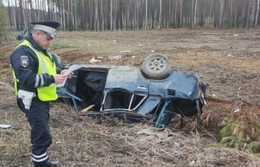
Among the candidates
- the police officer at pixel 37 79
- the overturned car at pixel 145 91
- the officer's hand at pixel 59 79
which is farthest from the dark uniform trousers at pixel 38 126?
the overturned car at pixel 145 91

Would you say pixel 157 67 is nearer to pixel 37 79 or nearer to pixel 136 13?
pixel 37 79

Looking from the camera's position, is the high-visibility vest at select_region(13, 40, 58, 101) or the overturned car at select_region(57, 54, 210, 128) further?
the overturned car at select_region(57, 54, 210, 128)

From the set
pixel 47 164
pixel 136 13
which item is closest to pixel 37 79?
pixel 47 164

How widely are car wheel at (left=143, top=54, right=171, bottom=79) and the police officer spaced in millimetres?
1954

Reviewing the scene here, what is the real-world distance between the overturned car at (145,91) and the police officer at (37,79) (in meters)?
1.73

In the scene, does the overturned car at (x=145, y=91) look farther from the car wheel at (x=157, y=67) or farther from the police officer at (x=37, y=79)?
the police officer at (x=37, y=79)

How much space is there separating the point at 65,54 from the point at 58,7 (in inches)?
1357

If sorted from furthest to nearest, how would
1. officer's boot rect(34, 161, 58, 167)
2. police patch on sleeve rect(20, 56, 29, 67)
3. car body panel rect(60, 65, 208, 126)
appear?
1. car body panel rect(60, 65, 208, 126)
2. officer's boot rect(34, 161, 58, 167)
3. police patch on sleeve rect(20, 56, 29, 67)

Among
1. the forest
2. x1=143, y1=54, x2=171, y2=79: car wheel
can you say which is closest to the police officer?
x1=143, y1=54, x2=171, y2=79: car wheel

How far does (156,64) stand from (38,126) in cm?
239

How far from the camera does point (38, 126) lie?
293cm

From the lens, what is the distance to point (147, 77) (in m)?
4.70

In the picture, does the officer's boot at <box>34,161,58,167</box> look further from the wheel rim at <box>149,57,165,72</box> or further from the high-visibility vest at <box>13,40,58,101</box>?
the wheel rim at <box>149,57,165,72</box>

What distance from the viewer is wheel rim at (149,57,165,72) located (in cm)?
469
